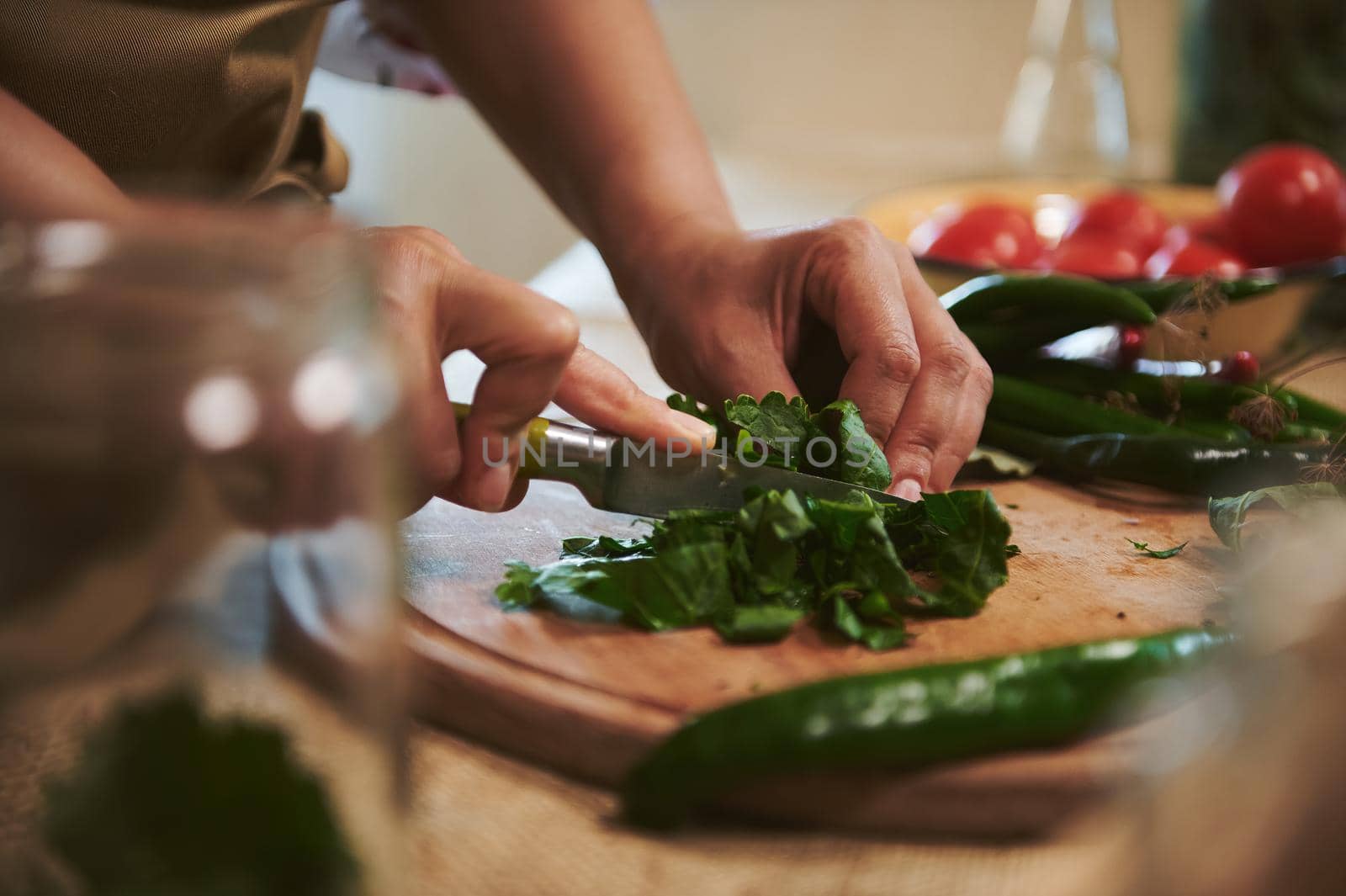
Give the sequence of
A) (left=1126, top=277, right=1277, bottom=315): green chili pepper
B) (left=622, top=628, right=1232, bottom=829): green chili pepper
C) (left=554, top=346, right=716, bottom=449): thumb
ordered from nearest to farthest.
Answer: (left=622, top=628, right=1232, bottom=829): green chili pepper
(left=554, top=346, right=716, bottom=449): thumb
(left=1126, top=277, right=1277, bottom=315): green chili pepper

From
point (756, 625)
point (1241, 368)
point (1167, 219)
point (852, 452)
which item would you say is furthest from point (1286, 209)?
point (756, 625)

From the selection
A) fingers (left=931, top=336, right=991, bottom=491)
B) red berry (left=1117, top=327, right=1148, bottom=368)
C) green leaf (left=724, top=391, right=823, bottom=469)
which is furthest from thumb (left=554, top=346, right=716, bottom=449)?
red berry (left=1117, top=327, right=1148, bottom=368)

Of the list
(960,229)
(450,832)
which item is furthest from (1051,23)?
(450,832)

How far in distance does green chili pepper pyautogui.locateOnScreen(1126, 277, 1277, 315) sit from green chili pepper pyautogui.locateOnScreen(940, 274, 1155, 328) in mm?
79

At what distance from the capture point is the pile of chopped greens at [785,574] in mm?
986

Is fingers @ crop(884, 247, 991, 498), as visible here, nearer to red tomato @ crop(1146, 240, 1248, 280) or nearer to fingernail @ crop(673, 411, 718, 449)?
fingernail @ crop(673, 411, 718, 449)

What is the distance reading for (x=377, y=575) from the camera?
57 centimetres

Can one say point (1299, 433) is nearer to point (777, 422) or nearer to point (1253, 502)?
point (1253, 502)

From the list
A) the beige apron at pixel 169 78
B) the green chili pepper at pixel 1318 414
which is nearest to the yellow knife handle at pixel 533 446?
the beige apron at pixel 169 78

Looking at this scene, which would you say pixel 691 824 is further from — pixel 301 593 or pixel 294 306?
pixel 294 306

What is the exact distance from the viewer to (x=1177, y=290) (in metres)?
1.77

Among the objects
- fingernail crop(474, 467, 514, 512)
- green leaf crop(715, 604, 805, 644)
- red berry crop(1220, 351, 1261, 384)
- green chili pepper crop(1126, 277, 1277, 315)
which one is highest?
green chili pepper crop(1126, 277, 1277, 315)

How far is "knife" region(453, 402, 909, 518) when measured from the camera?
1.12 meters

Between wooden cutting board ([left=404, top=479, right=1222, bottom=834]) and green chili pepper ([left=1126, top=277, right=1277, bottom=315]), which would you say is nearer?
wooden cutting board ([left=404, top=479, right=1222, bottom=834])
